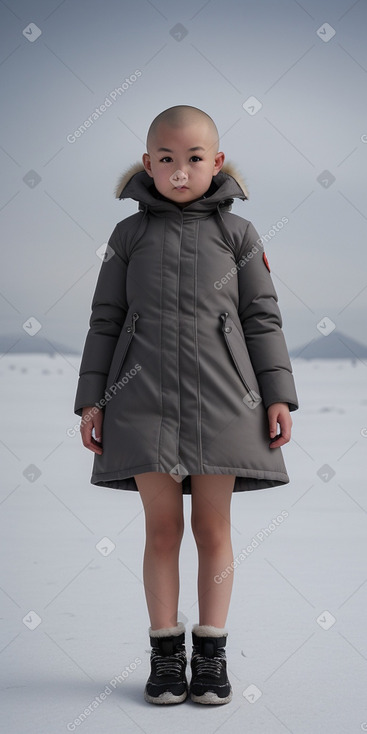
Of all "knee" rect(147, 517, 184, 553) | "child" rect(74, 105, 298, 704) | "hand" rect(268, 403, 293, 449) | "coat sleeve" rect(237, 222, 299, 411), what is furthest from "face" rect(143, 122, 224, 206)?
"knee" rect(147, 517, 184, 553)

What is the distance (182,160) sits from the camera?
1401 mm

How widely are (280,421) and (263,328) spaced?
0.49ft

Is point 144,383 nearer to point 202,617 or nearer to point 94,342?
point 94,342

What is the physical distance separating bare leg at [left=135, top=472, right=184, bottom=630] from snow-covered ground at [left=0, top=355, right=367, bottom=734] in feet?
0.46

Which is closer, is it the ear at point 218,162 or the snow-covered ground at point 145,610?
the snow-covered ground at point 145,610

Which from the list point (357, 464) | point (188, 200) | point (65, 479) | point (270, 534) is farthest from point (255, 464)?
point (357, 464)

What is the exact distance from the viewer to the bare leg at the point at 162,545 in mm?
1414

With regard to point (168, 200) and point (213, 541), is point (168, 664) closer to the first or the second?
point (213, 541)

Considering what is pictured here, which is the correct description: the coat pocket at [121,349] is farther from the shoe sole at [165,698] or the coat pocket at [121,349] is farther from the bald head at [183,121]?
the shoe sole at [165,698]

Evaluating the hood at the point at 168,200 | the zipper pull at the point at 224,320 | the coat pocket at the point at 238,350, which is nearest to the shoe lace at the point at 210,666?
the coat pocket at the point at 238,350

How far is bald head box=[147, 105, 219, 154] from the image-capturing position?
1.40 metres

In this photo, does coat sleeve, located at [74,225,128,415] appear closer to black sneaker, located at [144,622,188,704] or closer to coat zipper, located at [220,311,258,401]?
coat zipper, located at [220,311,258,401]

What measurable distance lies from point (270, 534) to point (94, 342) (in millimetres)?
1305

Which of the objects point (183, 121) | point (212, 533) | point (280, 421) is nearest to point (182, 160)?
point (183, 121)
